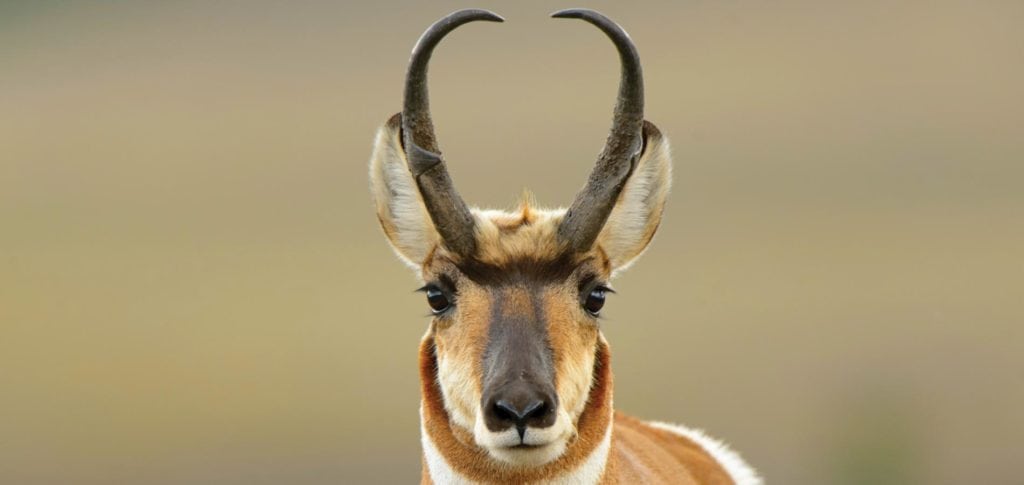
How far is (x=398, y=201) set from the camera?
40.5 feet

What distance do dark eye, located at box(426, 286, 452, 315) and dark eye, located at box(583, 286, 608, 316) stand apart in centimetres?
106

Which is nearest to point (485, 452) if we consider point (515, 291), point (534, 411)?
point (534, 411)

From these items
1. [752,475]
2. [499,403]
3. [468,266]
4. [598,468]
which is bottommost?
[752,475]

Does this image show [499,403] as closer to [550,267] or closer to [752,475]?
[550,267]

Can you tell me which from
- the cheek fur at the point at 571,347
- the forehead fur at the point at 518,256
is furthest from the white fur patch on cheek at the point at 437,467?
the forehead fur at the point at 518,256

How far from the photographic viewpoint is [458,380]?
11.2m

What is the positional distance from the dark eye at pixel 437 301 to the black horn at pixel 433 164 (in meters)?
0.35

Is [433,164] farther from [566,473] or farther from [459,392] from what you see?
[566,473]

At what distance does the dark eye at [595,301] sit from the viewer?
1170cm

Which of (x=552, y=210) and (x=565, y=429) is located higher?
(x=552, y=210)

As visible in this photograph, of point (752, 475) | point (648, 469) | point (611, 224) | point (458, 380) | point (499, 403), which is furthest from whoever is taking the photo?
point (752, 475)

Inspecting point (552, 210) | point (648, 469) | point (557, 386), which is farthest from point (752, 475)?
point (557, 386)

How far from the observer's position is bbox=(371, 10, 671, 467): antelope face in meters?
10.8

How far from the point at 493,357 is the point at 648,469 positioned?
3.87 m
